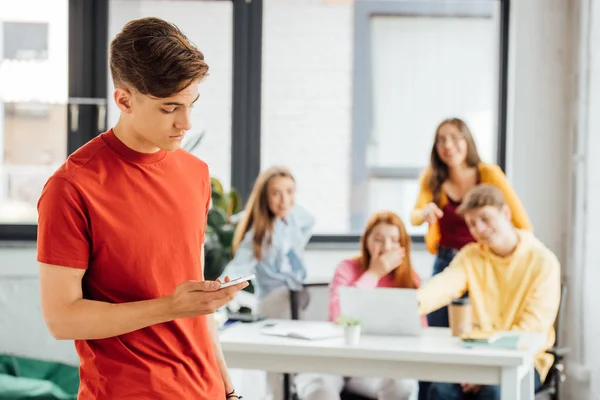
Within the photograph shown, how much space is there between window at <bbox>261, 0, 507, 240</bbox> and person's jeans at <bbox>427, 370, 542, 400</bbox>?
55.2 inches

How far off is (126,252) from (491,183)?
2.73 meters

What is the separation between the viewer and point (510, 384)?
270cm

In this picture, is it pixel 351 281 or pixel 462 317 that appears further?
pixel 351 281

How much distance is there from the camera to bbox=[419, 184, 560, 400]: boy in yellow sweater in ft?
10.3

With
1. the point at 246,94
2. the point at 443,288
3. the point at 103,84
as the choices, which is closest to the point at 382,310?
the point at 443,288

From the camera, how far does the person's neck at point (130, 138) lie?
1268 mm

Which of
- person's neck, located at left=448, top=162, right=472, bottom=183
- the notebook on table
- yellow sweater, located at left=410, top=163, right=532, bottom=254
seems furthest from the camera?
person's neck, located at left=448, top=162, right=472, bottom=183

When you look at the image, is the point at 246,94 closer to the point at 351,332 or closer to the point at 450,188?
the point at 450,188

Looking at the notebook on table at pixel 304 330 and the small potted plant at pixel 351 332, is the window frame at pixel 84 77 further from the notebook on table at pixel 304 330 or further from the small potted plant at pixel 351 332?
the small potted plant at pixel 351 332

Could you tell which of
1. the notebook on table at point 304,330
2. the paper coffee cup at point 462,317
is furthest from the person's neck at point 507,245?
the notebook on table at point 304,330

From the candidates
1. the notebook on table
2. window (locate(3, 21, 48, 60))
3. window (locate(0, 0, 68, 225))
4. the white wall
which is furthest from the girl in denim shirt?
window (locate(3, 21, 48, 60))

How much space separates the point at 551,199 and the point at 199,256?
11.0 feet

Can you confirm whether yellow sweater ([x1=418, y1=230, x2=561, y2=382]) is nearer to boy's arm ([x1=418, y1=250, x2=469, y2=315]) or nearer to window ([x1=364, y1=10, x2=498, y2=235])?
boy's arm ([x1=418, y1=250, x2=469, y2=315])

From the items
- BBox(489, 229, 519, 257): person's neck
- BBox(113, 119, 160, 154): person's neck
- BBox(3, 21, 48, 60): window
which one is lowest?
BBox(489, 229, 519, 257): person's neck
